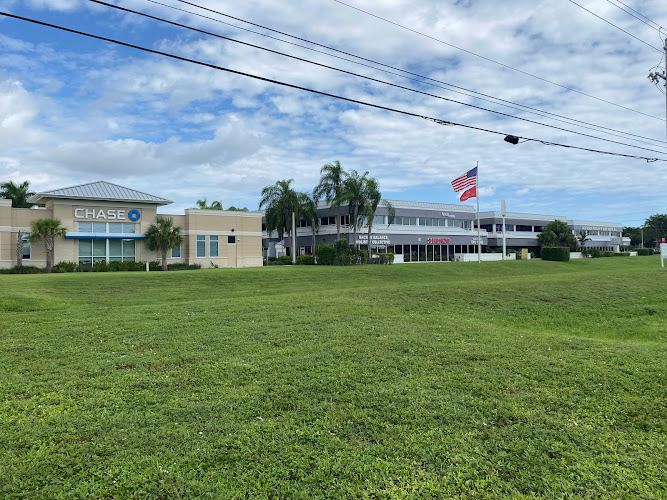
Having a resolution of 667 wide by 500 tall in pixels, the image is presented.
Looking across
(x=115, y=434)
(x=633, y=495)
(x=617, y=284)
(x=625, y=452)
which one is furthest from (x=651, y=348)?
(x=617, y=284)

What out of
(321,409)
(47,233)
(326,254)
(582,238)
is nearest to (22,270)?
(47,233)

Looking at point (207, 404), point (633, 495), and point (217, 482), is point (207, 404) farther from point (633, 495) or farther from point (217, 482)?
point (633, 495)

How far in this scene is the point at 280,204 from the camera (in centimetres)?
4975

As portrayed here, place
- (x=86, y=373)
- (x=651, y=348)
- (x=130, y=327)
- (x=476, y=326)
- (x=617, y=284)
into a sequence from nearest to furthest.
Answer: (x=86, y=373)
(x=651, y=348)
(x=130, y=327)
(x=476, y=326)
(x=617, y=284)

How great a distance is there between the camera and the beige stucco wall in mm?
34125

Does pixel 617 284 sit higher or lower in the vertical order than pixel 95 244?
lower

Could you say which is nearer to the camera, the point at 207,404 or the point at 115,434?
the point at 115,434

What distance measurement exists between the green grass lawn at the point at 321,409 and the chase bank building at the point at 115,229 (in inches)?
1046

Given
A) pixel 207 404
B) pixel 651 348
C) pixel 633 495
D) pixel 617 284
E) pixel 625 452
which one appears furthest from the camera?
pixel 617 284

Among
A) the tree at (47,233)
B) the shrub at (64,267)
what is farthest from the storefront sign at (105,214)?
the shrub at (64,267)

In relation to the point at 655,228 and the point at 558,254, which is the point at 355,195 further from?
the point at 655,228

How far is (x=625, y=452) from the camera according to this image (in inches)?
195

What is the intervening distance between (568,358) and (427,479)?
527 centimetres

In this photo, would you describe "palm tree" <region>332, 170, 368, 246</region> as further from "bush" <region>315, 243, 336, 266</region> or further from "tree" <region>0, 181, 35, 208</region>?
"tree" <region>0, 181, 35, 208</region>
